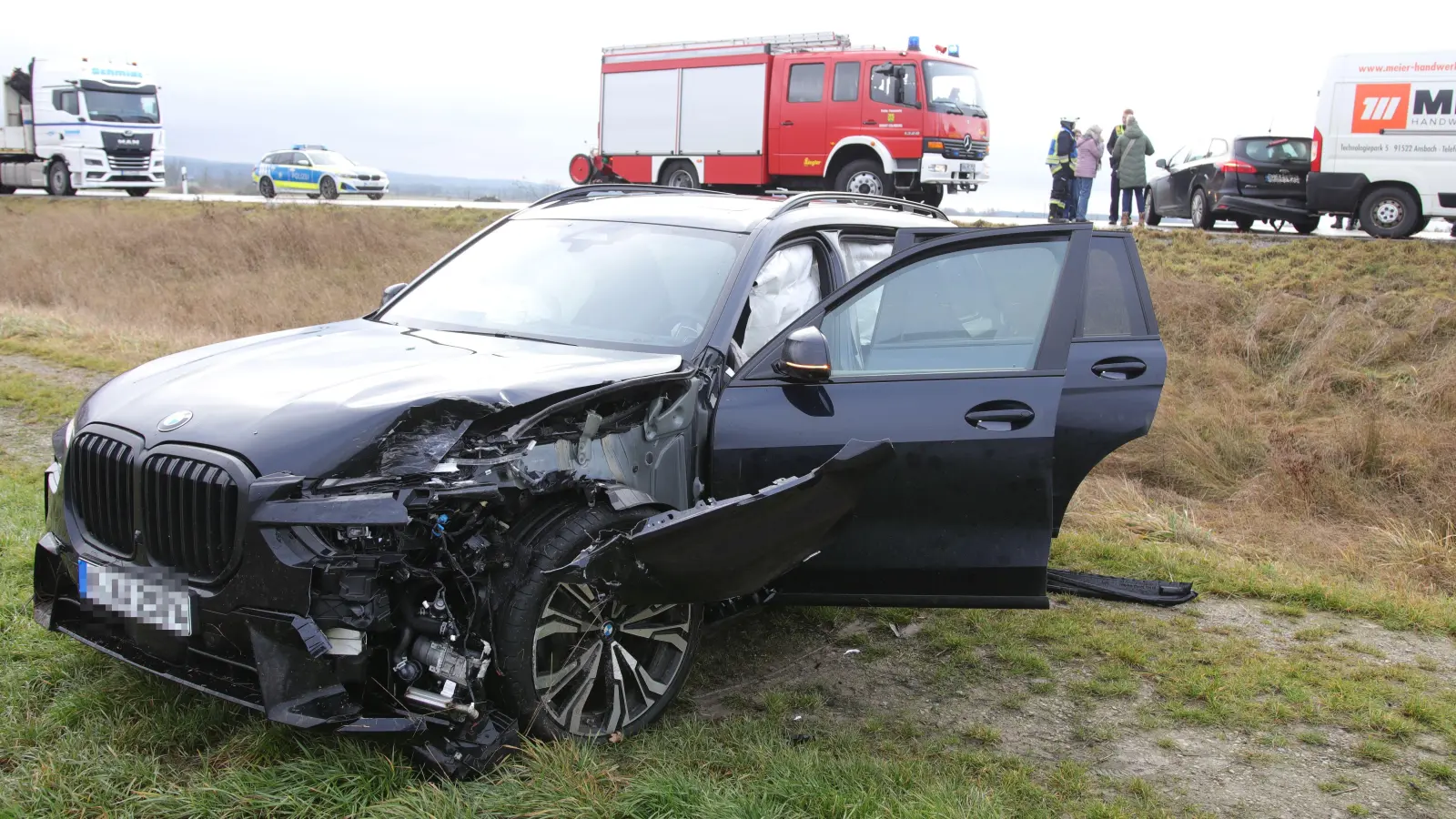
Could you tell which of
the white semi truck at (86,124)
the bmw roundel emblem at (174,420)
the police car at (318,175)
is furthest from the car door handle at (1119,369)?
the white semi truck at (86,124)

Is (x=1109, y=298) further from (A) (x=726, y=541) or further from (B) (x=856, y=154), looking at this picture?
(B) (x=856, y=154)

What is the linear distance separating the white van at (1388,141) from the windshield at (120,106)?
26.5 metres

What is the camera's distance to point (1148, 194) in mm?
19766

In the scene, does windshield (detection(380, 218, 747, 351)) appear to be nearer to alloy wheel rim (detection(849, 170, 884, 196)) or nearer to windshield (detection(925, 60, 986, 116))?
alloy wheel rim (detection(849, 170, 884, 196))

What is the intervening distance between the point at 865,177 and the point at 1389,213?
7892 mm

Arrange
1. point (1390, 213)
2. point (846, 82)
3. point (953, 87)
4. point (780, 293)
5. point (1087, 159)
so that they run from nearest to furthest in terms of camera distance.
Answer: point (780, 293), point (1390, 213), point (1087, 159), point (953, 87), point (846, 82)

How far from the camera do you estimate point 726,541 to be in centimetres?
346

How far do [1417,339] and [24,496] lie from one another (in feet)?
40.8

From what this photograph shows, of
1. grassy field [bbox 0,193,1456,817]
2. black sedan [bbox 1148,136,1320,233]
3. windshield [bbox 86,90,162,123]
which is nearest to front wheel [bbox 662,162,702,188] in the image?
black sedan [bbox 1148,136,1320,233]

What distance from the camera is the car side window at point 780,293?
4.73 m

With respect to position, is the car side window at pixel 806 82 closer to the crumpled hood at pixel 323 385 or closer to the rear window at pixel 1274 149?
the rear window at pixel 1274 149

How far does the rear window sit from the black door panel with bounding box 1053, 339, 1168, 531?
1449 cm

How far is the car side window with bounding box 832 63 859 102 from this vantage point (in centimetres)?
1948

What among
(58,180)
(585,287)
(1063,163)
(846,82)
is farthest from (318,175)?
(585,287)
